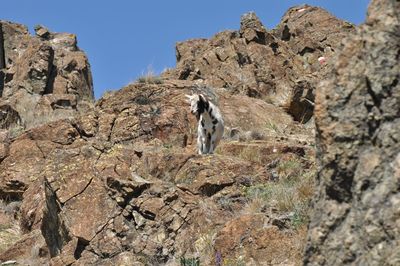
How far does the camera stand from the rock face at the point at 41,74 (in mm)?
25469

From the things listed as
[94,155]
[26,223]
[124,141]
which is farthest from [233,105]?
[94,155]

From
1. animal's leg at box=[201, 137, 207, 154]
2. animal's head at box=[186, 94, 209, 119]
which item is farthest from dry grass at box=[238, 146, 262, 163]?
animal's head at box=[186, 94, 209, 119]

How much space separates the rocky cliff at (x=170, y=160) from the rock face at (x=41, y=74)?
0.08m

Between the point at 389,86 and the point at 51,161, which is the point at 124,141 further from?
the point at 389,86

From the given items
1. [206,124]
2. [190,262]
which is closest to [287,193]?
[190,262]

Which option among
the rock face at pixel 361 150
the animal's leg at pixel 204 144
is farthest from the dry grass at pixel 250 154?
the rock face at pixel 361 150

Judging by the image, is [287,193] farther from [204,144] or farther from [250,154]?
[204,144]

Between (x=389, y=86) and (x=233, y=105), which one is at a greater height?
(x=233, y=105)

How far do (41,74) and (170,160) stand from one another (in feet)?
53.3

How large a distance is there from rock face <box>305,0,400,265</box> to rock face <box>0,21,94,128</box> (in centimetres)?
1793

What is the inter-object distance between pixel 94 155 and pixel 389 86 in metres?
8.15

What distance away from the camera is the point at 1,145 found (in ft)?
59.8

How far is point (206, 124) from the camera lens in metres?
17.1

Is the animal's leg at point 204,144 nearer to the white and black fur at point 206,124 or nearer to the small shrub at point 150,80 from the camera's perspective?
the white and black fur at point 206,124
